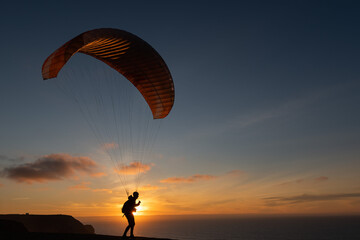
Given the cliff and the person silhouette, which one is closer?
the person silhouette

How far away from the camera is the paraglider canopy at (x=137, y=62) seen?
46.7 feet

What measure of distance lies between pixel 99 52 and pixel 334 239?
18750cm

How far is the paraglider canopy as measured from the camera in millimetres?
14227

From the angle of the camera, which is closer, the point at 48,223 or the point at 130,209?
the point at 130,209

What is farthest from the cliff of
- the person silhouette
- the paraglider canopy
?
the person silhouette

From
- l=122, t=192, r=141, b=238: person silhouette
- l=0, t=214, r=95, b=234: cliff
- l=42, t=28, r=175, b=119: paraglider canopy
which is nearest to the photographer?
l=122, t=192, r=141, b=238: person silhouette

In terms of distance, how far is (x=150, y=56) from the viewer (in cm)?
1551

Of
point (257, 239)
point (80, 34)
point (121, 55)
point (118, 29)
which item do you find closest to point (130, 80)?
point (121, 55)

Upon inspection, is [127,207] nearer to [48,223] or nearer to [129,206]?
[129,206]

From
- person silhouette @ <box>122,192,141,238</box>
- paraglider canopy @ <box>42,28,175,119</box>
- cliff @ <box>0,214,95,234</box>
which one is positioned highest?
paraglider canopy @ <box>42,28,175,119</box>

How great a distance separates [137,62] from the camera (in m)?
15.9

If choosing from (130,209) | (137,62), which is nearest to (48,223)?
(137,62)

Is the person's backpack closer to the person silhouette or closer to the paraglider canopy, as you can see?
the person silhouette

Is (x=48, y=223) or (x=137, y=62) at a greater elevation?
(x=137, y=62)
